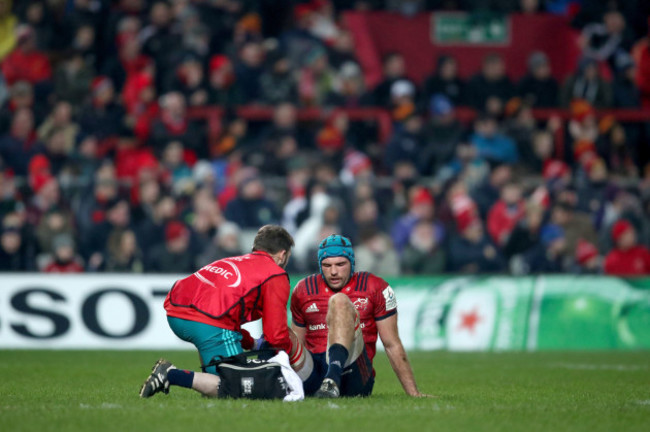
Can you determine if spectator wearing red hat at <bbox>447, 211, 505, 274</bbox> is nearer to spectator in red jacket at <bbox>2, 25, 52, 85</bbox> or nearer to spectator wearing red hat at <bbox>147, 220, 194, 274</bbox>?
spectator wearing red hat at <bbox>147, 220, 194, 274</bbox>

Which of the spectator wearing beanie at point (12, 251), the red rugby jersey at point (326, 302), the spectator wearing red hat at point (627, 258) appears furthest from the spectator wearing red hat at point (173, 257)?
the red rugby jersey at point (326, 302)

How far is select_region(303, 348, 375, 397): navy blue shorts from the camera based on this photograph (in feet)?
28.4

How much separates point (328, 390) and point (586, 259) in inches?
414

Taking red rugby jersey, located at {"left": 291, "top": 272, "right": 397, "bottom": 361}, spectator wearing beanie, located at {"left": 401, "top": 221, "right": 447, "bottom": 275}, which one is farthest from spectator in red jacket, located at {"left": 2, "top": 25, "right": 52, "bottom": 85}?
red rugby jersey, located at {"left": 291, "top": 272, "right": 397, "bottom": 361}

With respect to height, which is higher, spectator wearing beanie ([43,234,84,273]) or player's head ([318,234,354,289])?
player's head ([318,234,354,289])

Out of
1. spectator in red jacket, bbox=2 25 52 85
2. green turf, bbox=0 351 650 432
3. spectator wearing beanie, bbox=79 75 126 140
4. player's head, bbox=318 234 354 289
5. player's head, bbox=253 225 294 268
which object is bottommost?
green turf, bbox=0 351 650 432

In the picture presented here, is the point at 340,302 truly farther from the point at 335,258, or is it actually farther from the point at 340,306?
the point at 335,258

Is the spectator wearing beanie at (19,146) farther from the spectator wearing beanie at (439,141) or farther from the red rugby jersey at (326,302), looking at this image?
the red rugby jersey at (326,302)

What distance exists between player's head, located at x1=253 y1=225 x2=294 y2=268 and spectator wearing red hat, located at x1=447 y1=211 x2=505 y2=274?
30.4ft

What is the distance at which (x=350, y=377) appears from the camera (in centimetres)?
867

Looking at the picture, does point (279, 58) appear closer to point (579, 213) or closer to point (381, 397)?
point (579, 213)

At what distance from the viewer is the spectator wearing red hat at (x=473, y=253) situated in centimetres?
1742

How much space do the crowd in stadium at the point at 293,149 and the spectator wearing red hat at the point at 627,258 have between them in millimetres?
32

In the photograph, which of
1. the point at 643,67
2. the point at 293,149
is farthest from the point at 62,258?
the point at 643,67
